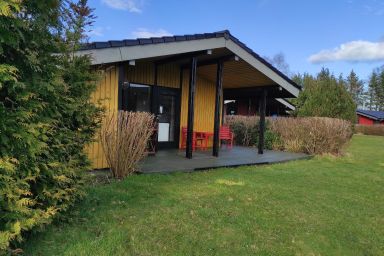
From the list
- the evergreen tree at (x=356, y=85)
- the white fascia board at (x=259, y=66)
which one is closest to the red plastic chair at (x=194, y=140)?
the white fascia board at (x=259, y=66)

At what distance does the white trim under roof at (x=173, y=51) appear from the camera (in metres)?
7.74

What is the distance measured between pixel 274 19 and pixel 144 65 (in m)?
14.3

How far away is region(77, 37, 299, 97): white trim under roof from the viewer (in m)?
7.74

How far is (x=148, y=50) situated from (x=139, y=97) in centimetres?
304

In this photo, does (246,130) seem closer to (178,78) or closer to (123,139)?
(178,78)

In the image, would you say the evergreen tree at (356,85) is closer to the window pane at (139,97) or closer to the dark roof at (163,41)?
the dark roof at (163,41)

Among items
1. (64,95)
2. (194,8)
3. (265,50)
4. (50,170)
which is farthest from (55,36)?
(265,50)

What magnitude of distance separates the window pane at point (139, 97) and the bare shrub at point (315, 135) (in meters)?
6.80

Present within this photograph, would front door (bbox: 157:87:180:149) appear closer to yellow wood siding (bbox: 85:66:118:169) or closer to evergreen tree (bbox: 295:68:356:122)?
yellow wood siding (bbox: 85:66:118:169)

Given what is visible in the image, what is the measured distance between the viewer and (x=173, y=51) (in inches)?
368

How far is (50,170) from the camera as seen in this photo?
3.84 metres

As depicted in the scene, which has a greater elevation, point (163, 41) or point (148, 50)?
point (163, 41)

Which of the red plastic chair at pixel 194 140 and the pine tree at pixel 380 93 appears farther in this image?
the pine tree at pixel 380 93

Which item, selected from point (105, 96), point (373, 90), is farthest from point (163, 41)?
point (373, 90)
